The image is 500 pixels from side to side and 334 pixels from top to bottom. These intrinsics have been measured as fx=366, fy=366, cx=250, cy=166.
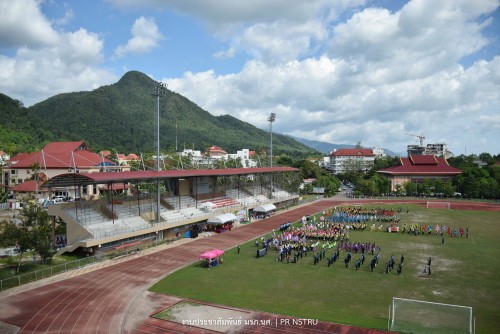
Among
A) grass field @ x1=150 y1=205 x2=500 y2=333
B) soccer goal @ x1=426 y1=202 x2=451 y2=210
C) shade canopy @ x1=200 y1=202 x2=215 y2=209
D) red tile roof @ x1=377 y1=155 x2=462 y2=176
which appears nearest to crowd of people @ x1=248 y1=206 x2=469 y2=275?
grass field @ x1=150 y1=205 x2=500 y2=333

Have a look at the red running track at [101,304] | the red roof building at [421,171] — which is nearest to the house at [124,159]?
the red running track at [101,304]

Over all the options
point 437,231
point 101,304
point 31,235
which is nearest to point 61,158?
point 31,235

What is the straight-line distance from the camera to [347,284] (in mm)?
21188

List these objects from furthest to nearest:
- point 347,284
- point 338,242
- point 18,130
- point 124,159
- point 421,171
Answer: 1. point 18,130
2. point 124,159
3. point 421,171
4. point 338,242
5. point 347,284

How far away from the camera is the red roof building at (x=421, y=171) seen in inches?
3100

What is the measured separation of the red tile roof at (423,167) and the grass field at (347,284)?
5158 centimetres

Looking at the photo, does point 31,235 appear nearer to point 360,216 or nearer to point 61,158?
point 360,216

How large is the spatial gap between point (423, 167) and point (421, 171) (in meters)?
3.04

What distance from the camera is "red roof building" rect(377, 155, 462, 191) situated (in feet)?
258

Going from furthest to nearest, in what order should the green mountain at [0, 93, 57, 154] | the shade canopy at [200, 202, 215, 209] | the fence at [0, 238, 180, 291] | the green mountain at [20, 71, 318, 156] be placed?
the green mountain at [20, 71, 318, 156] → the green mountain at [0, 93, 57, 154] → the shade canopy at [200, 202, 215, 209] → the fence at [0, 238, 180, 291]

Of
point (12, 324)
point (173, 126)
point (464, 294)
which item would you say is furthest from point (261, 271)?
point (173, 126)

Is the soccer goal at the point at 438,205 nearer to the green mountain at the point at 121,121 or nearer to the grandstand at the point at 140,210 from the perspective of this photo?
the grandstand at the point at 140,210

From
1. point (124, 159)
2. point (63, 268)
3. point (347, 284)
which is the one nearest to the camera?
point (347, 284)

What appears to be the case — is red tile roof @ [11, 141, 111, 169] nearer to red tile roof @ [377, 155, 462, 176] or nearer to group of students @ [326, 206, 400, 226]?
group of students @ [326, 206, 400, 226]
